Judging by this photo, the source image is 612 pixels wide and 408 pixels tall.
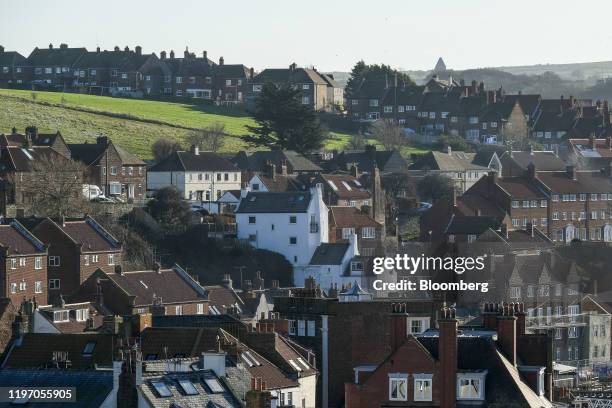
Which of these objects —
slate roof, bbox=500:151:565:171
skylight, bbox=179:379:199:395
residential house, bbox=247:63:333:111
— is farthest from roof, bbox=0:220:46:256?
residential house, bbox=247:63:333:111

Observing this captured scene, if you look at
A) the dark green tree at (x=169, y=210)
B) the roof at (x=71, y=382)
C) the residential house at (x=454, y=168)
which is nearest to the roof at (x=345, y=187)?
the dark green tree at (x=169, y=210)

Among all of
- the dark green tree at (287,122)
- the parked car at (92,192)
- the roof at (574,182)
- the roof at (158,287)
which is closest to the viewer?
the roof at (158,287)

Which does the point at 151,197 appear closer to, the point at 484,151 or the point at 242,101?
the point at 484,151

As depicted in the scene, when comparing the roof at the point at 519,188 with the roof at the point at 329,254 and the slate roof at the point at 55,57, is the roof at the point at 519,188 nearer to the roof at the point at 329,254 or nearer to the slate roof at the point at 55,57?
the roof at the point at 329,254

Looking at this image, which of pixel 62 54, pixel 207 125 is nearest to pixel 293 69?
pixel 62 54

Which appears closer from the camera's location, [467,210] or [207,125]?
[467,210]

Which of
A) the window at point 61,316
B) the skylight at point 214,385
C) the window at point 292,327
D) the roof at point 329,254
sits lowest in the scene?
the roof at point 329,254

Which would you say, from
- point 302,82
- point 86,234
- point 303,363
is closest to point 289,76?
point 302,82
